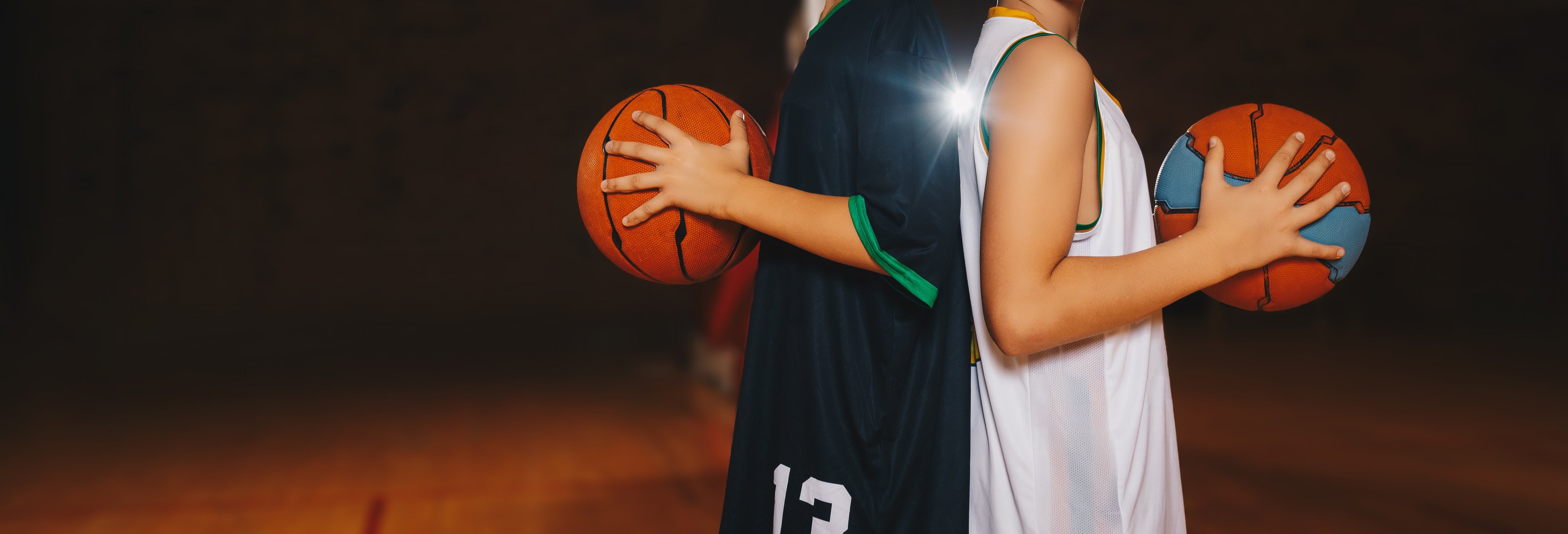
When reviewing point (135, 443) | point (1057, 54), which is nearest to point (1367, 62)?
point (1057, 54)

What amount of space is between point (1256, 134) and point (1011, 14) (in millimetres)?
264

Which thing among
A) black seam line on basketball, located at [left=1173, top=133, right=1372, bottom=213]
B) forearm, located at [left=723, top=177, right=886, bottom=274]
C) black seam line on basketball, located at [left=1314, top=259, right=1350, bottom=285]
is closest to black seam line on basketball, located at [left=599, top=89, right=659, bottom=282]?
forearm, located at [left=723, top=177, right=886, bottom=274]

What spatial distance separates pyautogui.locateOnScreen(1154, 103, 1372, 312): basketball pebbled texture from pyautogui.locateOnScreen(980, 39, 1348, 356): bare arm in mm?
44

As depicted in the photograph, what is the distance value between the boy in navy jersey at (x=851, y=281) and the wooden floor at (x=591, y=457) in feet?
4.76

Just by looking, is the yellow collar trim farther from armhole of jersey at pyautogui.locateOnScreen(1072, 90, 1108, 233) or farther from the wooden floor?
the wooden floor

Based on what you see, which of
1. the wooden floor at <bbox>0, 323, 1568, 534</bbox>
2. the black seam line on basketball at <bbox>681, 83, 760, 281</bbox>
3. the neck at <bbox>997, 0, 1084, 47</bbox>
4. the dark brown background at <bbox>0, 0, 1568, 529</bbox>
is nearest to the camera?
the neck at <bbox>997, 0, 1084, 47</bbox>

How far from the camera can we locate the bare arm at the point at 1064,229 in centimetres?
57

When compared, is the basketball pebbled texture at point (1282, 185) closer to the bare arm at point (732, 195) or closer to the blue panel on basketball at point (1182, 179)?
the blue panel on basketball at point (1182, 179)

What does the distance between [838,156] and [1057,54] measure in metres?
0.20

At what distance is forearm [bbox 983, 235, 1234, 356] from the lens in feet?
1.94

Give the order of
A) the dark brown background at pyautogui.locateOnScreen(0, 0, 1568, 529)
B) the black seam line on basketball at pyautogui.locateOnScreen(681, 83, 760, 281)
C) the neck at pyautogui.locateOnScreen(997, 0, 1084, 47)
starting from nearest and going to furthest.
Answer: the neck at pyautogui.locateOnScreen(997, 0, 1084, 47)
the black seam line on basketball at pyautogui.locateOnScreen(681, 83, 760, 281)
the dark brown background at pyautogui.locateOnScreen(0, 0, 1568, 529)

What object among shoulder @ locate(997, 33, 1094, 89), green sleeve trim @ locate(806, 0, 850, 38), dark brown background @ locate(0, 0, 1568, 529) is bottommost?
shoulder @ locate(997, 33, 1094, 89)

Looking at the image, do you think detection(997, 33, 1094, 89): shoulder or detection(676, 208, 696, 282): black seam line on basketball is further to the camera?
detection(676, 208, 696, 282): black seam line on basketball

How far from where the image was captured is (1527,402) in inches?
132
